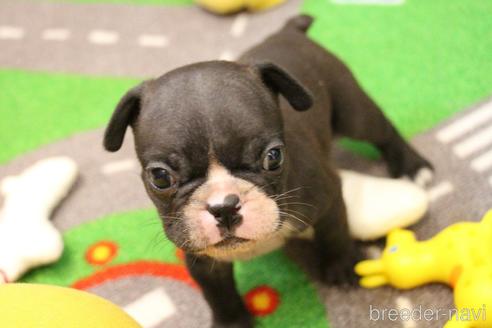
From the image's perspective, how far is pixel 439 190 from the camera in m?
2.33

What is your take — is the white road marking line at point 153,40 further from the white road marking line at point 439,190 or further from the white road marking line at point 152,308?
the white road marking line at point 439,190

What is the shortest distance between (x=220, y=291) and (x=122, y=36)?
212cm

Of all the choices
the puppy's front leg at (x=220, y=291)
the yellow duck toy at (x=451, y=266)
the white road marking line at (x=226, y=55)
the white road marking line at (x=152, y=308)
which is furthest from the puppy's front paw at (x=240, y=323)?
the white road marking line at (x=226, y=55)

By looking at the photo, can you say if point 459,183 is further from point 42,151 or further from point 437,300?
point 42,151

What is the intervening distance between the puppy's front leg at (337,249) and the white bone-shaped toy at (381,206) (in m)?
0.07

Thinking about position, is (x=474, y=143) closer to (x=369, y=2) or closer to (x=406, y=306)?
(x=406, y=306)

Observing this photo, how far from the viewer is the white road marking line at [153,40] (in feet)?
11.2

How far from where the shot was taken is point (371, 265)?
6.64ft

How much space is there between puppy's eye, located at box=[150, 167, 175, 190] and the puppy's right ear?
8.3 inches

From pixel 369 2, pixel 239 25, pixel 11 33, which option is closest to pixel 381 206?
pixel 369 2

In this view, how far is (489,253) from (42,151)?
6.94ft

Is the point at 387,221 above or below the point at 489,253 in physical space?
below

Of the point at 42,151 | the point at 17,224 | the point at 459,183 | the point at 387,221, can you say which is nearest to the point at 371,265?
the point at 387,221

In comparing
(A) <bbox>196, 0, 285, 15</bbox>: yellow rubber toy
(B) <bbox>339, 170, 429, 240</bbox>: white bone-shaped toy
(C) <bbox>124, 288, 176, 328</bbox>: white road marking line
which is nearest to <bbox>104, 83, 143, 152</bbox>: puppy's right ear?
(C) <bbox>124, 288, 176, 328</bbox>: white road marking line
